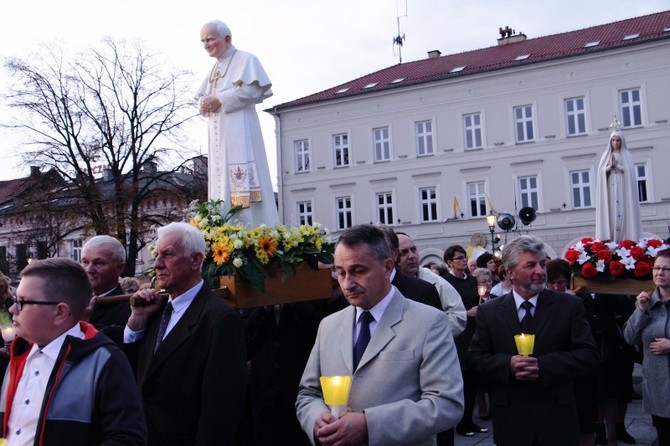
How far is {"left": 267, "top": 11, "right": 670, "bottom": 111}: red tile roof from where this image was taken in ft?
119

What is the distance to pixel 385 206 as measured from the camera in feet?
134

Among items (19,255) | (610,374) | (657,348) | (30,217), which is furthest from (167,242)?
(19,255)

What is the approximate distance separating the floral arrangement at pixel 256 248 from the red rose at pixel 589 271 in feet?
9.88

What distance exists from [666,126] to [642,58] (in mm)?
3436

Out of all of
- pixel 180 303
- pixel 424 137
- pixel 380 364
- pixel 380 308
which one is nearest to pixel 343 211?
pixel 424 137

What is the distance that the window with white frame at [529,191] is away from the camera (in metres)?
37.0

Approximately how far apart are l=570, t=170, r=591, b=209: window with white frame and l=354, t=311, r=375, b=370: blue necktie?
34374 millimetres

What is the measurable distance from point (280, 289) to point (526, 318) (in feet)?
5.45

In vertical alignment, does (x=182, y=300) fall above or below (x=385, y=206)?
A: below

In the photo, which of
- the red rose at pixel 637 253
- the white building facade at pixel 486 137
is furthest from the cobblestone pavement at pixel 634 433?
the white building facade at pixel 486 137

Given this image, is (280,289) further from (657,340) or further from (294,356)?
(657,340)

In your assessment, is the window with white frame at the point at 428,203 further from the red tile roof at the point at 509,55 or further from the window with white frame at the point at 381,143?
the red tile roof at the point at 509,55

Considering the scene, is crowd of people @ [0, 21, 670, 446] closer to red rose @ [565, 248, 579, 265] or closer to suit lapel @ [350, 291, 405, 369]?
suit lapel @ [350, 291, 405, 369]

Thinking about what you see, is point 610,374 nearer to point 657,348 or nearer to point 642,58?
point 657,348
